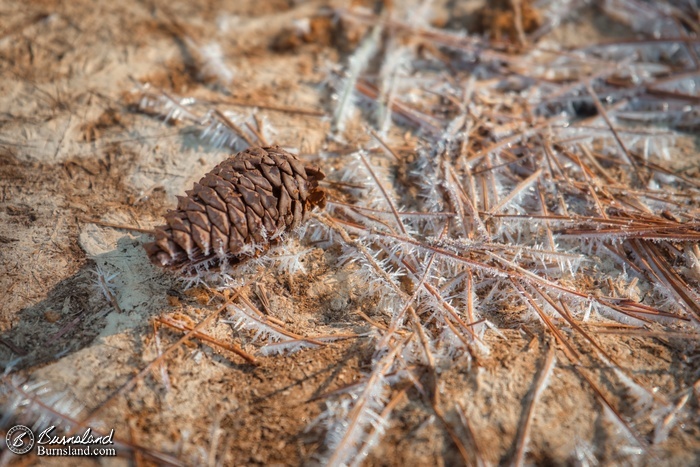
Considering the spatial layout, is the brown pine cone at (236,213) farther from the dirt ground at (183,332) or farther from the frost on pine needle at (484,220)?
the dirt ground at (183,332)

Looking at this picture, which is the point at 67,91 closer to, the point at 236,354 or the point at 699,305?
the point at 236,354

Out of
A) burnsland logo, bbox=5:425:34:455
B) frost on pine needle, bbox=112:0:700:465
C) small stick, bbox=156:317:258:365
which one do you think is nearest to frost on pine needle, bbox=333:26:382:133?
frost on pine needle, bbox=112:0:700:465

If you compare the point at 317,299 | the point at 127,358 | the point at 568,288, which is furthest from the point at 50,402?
the point at 568,288

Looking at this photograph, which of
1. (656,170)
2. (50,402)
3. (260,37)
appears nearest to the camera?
(50,402)

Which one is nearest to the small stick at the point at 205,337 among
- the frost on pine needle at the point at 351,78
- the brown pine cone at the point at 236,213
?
the brown pine cone at the point at 236,213

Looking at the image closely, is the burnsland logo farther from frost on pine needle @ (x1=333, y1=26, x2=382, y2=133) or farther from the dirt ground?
frost on pine needle @ (x1=333, y1=26, x2=382, y2=133)

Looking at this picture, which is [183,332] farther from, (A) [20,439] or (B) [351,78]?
(B) [351,78]
